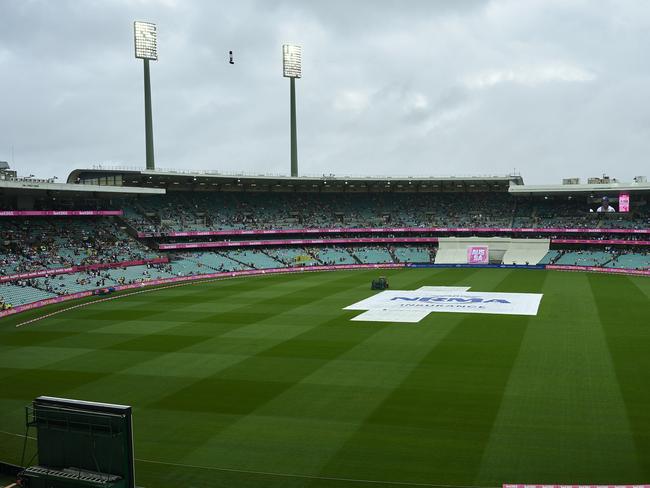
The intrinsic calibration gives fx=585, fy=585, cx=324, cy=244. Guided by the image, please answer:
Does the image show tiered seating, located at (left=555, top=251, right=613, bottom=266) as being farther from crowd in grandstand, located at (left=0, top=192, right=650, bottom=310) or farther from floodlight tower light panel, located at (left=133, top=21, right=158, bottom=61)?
floodlight tower light panel, located at (left=133, top=21, right=158, bottom=61)

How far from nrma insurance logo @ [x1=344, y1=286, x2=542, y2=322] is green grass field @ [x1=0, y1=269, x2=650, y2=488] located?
1.85 metres

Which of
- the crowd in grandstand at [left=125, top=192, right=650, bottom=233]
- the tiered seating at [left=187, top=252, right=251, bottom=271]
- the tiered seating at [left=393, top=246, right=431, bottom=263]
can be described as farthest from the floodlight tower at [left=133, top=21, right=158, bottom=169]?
the tiered seating at [left=393, top=246, right=431, bottom=263]

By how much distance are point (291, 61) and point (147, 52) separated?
20598 mm

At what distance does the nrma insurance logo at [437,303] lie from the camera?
39.5 metres

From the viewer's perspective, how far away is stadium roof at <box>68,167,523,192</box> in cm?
7400

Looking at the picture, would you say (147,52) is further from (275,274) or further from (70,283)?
(70,283)

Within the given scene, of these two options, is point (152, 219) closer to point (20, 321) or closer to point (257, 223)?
point (257, 223)

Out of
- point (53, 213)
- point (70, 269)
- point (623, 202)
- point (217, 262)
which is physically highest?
point (623, 202)

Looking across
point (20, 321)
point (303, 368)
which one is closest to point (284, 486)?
point (303, 368)

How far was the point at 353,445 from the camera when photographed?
17.5 meters

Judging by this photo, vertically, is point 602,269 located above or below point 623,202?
below

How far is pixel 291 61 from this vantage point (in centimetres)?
8531

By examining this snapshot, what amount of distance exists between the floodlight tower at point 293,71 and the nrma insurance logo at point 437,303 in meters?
39.7

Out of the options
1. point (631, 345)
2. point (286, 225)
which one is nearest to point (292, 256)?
point (286, 225)
